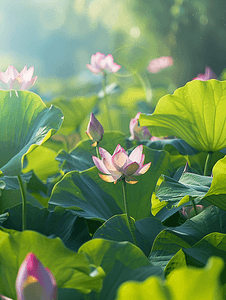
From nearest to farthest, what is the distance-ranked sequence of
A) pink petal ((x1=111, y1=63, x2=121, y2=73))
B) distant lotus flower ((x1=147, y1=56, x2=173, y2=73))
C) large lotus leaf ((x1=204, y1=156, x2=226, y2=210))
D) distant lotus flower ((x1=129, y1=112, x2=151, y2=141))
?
large lotus leaf ((x1=204, y1=156, x2=226, y2=210)) → distant lotus flower ((x1=129, y1=112, x2=151, y2=141)) → pink petal ((x1=111, y1=63, x2=121, y2=73)) → distant lotus flower ((x1=147, y1=56, x2=173, y2=73))

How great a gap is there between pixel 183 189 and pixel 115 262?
0.55 feet

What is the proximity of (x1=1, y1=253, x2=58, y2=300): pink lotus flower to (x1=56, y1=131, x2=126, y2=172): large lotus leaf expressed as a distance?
51 cm

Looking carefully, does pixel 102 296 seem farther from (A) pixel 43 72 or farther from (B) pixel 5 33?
(A) pixel 43 72

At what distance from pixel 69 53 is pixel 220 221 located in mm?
5578

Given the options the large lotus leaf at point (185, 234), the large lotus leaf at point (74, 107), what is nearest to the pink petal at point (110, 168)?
the large lotus leaf at point (185, 234)

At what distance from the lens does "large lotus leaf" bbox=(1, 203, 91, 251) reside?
575 millimetres

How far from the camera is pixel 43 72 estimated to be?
18.7ft

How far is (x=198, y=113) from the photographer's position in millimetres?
664

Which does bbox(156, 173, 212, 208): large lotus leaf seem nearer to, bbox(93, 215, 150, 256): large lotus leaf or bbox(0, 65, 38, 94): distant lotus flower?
bbox(93, 215, 150, 256): large lotus leaf

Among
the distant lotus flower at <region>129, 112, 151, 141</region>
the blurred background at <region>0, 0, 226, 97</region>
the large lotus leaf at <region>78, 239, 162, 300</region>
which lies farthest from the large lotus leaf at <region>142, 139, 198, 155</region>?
the blurred background at <region>0, 0, 226, 97</region>

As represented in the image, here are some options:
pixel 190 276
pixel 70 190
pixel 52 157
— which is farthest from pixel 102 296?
pixel 52 157

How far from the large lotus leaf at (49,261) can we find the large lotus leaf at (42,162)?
0.57 meters

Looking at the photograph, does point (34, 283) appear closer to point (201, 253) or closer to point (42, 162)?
point (201, 253)

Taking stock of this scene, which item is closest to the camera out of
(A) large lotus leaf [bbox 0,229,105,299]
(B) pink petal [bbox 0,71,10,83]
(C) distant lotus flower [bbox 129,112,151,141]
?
(A) large lotus leaf [bbox 0,229,105,299]
